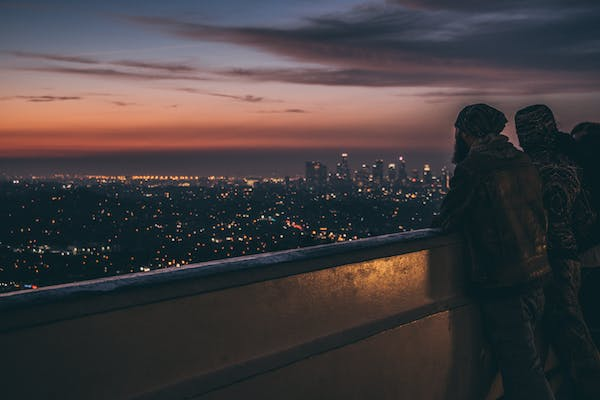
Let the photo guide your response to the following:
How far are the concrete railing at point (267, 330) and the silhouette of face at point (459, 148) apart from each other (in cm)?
56

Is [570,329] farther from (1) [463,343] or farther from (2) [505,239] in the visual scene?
(2) [505,239]

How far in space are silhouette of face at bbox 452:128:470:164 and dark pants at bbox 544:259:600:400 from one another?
1.02m

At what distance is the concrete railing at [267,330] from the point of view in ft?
6.00

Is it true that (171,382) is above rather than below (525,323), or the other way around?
above

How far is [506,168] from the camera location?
3197mm

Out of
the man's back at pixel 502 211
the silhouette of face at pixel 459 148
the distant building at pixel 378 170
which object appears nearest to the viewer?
the man's back at pixel 502 211

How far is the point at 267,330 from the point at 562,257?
7.95 ft

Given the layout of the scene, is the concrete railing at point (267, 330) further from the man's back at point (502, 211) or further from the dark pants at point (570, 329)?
the dark pants at point (570, 329)

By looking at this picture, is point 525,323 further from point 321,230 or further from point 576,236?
point 321,230

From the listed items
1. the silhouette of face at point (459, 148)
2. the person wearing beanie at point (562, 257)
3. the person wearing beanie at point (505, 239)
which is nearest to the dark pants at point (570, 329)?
the person wearing beanie at point (562, 257)

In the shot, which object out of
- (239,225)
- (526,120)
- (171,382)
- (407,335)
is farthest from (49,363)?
(239,225)

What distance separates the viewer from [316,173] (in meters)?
175

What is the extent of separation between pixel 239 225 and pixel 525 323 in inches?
2696

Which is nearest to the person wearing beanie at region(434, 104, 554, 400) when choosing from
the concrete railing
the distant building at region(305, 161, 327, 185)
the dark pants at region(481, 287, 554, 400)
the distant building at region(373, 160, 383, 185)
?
the dark pants at region(481, 287, 554, 400)
